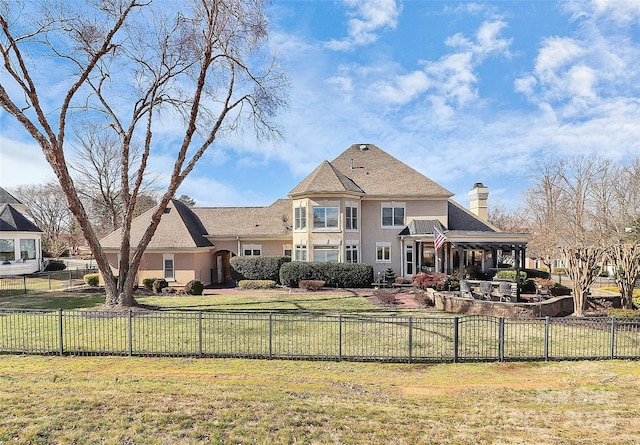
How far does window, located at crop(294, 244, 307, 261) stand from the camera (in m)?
26.2

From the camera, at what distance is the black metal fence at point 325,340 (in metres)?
10.3

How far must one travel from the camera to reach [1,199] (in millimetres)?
38094

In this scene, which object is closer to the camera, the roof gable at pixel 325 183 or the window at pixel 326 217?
the roof gable at pixel 325 183

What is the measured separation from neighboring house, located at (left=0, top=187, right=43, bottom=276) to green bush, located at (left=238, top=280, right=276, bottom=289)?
907 inches

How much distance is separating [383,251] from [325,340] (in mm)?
16641

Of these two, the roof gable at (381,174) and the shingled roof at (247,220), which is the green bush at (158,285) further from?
the roof gable at (381,174)

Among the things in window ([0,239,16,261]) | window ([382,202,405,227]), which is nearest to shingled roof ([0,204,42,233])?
window ([0,239,16,261])

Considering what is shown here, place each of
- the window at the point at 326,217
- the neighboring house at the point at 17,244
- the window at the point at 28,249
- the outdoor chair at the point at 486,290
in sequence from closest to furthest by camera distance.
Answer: the outdoor chair at the point at 486,290 → the window at the point at 326,217 → the neighboring house at the point at 17,244 → the window at the point at 28,249

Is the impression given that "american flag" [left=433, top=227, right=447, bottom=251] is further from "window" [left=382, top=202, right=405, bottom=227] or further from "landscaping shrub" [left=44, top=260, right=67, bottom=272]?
"landscaping shrub" [left=44, top=260, right=67, bottom=272]

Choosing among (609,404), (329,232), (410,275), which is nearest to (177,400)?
(609,404)

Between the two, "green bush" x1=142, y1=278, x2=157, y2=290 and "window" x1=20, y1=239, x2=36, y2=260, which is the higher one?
"window" x1=20, y1=239, x2=36, y2=260

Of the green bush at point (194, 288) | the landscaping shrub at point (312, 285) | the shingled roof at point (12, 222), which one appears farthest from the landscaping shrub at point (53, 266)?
the landscaping shrub at point (312, 285)

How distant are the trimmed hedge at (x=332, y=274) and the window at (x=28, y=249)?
88.0ft

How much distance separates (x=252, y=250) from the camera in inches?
1167
